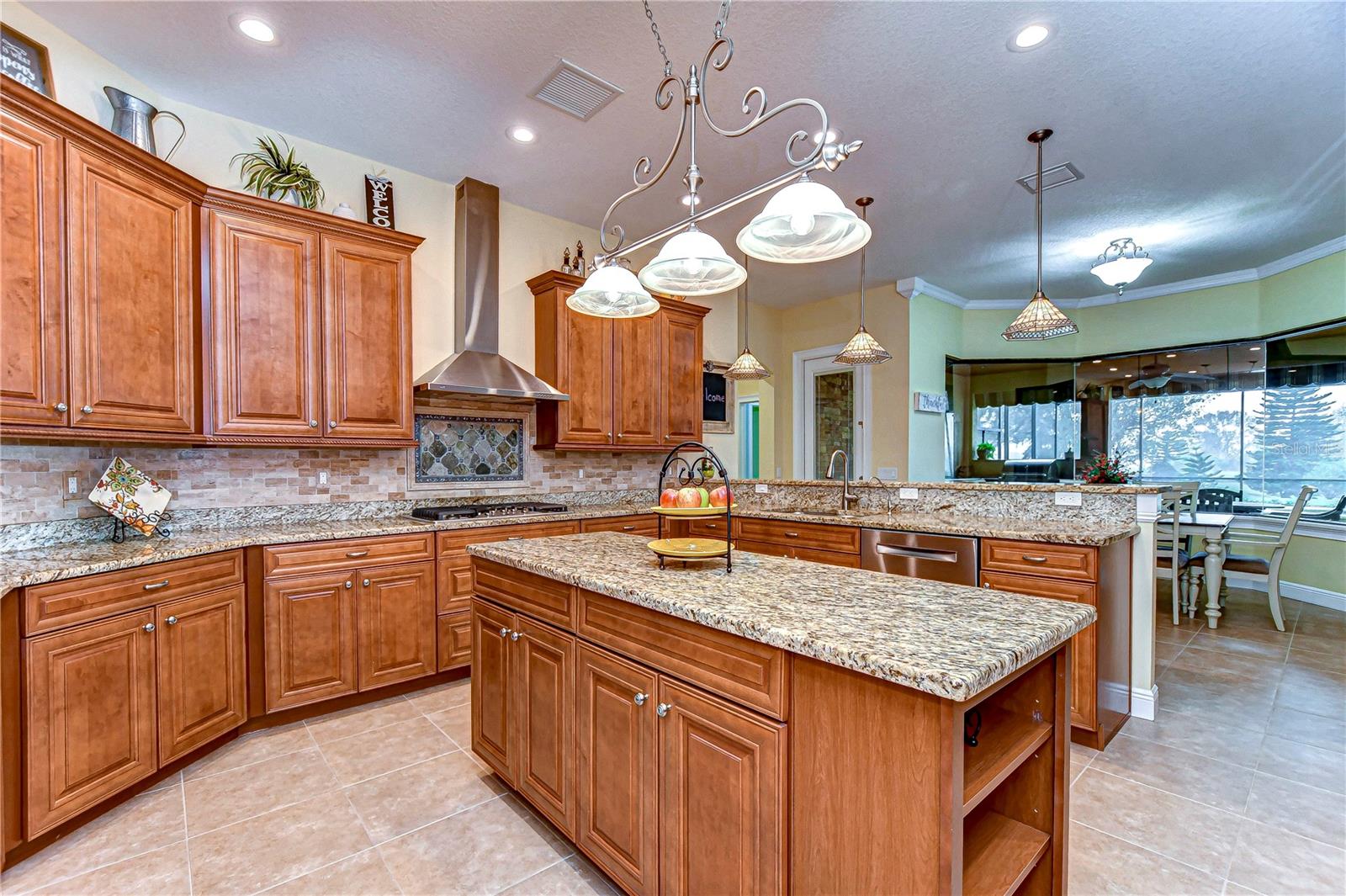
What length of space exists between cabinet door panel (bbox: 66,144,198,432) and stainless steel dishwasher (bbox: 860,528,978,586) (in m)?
3.50

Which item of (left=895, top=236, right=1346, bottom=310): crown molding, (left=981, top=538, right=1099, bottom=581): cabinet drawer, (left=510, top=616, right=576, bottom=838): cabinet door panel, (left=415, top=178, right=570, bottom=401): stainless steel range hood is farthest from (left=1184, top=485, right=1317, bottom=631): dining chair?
(left=415, top=178, right=570, bottom=401): stainless steel range hood

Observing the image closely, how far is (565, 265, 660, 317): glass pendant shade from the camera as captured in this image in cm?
196

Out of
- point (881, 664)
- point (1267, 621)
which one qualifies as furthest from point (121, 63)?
point (1267, 621)

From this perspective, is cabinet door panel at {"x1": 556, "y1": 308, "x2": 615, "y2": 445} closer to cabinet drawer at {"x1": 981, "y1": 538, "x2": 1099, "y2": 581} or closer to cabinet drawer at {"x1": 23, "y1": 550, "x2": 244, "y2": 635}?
cabinet drawer at {"x1": 23, "y1": 550, "x2": 244, "y2": 635}

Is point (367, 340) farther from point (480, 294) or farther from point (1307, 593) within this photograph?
point (1307, 593)

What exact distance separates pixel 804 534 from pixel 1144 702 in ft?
6.18

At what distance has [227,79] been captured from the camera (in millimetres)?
2732

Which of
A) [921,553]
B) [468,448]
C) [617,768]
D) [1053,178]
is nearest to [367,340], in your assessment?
[468,448]

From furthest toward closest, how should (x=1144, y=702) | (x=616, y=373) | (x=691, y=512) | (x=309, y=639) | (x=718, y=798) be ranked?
1. (x=616, y=373)
2. (x=1144, y=702)
3. (x=309, y=639)
4. (x=691, y=512)
5. (x=718, y=798)

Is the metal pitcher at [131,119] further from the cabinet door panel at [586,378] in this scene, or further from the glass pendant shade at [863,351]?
the glass pendant shade at [863,351]

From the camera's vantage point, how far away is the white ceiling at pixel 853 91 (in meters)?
2.32

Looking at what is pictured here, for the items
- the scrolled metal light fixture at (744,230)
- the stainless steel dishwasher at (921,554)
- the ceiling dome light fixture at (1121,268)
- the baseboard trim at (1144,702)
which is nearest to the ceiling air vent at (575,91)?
the scrolled metal light fixture at (744,230)

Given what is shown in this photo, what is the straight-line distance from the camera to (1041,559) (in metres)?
2.69

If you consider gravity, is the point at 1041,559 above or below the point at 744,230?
below
